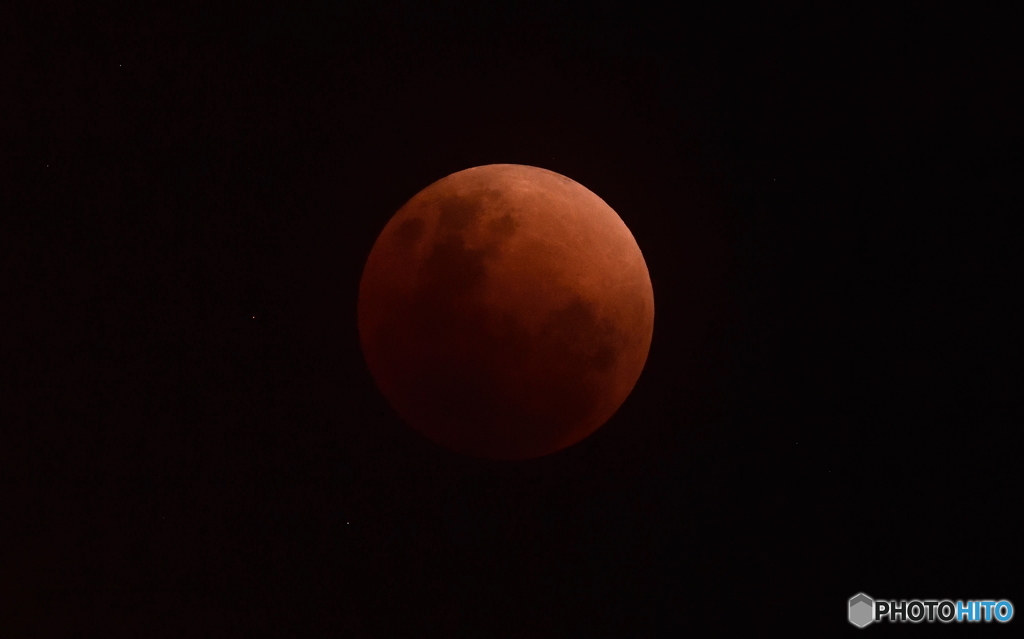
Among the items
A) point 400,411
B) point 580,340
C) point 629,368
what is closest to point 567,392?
point 580,340

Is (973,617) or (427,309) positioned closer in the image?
(427,309)

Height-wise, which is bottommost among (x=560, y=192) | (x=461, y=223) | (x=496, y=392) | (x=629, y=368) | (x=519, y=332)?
(x=496, y=392)

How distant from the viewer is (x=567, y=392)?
2.58 meters

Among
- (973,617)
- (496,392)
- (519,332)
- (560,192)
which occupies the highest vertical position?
(560,192)

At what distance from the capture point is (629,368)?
9.37ft

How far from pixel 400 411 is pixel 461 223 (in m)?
0.99

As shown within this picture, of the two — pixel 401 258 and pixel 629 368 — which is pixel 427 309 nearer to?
pixel 401 258

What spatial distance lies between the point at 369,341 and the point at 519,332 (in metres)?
0.82

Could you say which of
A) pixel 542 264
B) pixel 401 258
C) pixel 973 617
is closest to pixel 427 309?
pixel 401 258

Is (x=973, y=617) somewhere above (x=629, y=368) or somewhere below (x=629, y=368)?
below

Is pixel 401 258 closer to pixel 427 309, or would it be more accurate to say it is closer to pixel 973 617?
pixel 427 309

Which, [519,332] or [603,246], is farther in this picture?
[603,246]

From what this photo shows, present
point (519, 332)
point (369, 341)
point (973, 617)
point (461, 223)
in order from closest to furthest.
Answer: point (519, 332)
point (461, 223)
point (369, 341)
point (973, 617)

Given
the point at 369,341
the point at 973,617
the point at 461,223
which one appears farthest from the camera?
the point at 973,617
